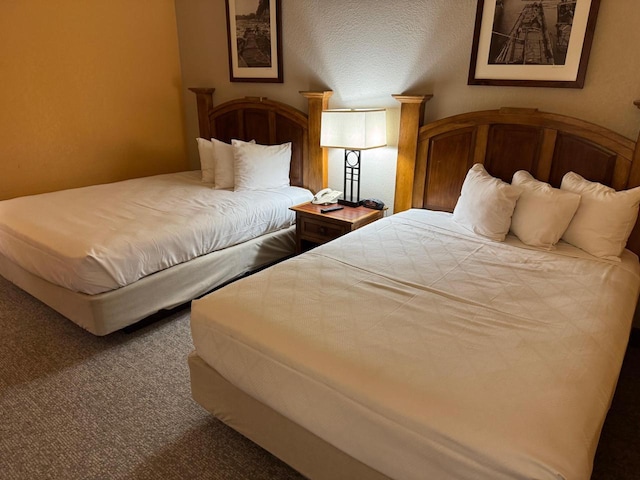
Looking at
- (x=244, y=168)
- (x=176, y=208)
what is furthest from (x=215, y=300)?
(x=244, y=168)

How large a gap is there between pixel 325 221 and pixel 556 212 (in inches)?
54.4

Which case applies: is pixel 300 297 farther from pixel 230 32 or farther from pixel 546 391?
pixel 230 32

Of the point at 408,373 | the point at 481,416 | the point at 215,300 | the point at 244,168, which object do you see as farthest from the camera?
the point at 244,168

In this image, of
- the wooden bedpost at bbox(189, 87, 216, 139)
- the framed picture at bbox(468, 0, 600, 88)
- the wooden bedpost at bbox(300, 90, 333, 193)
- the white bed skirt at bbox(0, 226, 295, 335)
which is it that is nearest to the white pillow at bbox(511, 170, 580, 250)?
the framed picture at bbox(468, 0, 600, 88)

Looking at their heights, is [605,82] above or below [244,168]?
above

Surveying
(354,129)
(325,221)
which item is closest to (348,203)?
(325,221)

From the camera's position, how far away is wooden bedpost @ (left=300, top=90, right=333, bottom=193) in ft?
10.5

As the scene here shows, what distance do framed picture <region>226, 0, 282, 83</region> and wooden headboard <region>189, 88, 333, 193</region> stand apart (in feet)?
0.78

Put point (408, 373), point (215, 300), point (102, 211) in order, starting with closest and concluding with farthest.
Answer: point (408, 373)
point (215, 300)
point (102, 211)

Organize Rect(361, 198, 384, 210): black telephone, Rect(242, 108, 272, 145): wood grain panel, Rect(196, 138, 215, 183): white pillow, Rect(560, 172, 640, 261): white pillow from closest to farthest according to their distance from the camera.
→ Rect(560, 172, 640, 261): white pillow, Rect(361, 198, 384, 210): black telephone, Rect(196, 138, 215, 183): white pillow, Rect(242, 108, 272, 145): wood grain panel

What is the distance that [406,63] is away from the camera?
110 inches

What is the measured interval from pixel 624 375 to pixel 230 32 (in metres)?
3.84

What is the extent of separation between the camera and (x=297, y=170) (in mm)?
3561

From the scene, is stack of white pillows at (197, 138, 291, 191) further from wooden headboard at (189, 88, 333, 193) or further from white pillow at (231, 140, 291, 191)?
wooden headboard at (189, 88, 333, 193)
